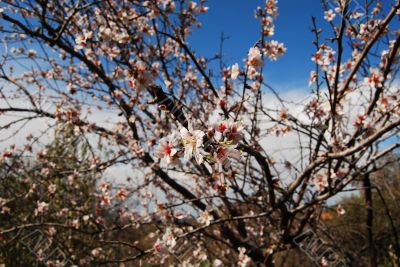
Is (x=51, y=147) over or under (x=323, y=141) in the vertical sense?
over

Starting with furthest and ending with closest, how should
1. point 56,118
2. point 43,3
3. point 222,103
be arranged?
point 56,118 < point 43,3 < point 222,103

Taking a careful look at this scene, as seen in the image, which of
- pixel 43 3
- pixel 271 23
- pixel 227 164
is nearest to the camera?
pixel 227 164

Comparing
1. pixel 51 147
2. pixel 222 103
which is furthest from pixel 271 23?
pixel 51 147

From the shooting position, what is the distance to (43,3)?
294 cm

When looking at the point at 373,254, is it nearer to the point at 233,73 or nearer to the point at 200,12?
the point at 233,73

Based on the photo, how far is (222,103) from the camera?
7.29 feet

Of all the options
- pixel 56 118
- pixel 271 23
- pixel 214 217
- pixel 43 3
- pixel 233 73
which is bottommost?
pixel 214 217

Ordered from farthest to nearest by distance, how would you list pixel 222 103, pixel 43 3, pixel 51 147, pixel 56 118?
pixel 51 147 < pixel 56 118 < pixel 43 3 < pixel 222 103

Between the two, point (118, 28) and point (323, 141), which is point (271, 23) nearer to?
point (323, 141)

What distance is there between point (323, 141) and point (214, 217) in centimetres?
133

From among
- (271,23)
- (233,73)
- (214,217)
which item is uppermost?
(271,23)

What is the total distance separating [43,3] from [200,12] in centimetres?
235

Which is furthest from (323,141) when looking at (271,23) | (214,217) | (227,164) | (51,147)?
(51,147)

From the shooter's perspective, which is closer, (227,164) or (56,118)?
(227,164)
